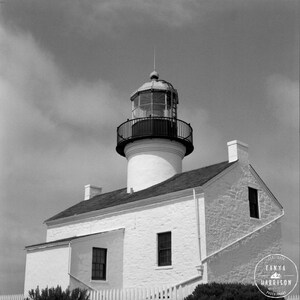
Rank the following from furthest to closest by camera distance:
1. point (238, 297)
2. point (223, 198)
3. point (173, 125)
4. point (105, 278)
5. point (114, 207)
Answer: point (173, 125), point (114, 207), point (105, 278), point (223, 198), point (238, 297)

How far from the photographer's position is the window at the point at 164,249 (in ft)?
60.0

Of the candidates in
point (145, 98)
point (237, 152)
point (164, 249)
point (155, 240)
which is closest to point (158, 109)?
point (145, 98)

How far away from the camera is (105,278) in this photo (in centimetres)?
1952

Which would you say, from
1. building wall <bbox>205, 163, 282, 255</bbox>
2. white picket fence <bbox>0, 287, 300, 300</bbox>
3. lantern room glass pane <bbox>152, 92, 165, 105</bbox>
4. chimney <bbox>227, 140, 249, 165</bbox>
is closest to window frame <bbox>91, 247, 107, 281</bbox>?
white picket fence <bbox>0, 287, 300, 300</bbox>

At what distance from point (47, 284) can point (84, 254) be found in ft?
6.97

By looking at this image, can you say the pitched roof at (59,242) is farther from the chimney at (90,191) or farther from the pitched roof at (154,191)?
the chimney at (90,191)

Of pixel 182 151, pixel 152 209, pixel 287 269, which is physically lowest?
pixel 287 269

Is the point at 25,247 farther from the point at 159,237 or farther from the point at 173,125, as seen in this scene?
the point at 173,125

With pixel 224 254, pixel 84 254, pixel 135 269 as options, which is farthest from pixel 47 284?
pixel 224 254

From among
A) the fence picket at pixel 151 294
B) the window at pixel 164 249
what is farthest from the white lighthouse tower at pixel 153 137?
the fence picket at pixel 151 294

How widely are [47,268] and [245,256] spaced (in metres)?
8.23

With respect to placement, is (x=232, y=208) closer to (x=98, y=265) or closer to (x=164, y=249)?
(x=164, y=249)

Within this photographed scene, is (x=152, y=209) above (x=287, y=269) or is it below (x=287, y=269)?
above

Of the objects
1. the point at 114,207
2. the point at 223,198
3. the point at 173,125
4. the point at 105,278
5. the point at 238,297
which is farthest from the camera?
the point at 173,125
